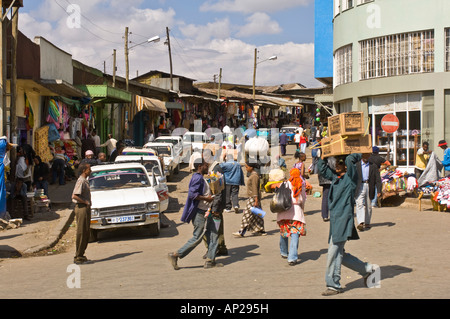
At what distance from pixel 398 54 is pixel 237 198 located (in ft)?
37.8

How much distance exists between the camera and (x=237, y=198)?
17.2 metres

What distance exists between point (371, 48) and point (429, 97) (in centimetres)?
361

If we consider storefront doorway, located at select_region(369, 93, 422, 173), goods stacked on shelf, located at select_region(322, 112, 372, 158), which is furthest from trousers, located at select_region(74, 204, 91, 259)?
storefront doorway, located at select_region(369, 93, 422, 173)

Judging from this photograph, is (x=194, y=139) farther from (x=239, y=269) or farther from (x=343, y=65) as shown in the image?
(x=239, y=269)

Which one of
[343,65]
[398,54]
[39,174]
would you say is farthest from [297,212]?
[343,65]

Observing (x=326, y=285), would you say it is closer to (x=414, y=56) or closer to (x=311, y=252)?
(x=311, y=252)

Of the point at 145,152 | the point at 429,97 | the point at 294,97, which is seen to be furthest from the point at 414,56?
the point at 294,97

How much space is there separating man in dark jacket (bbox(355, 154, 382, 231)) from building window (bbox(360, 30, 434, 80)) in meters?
11.1

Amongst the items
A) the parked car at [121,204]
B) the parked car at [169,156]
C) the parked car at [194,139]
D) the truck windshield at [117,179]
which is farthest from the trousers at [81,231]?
the parked car at [194,139]

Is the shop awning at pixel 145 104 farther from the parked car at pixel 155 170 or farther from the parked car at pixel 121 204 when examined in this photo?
the parked car at pixel 121 204

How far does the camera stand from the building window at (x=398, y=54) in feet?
78.8

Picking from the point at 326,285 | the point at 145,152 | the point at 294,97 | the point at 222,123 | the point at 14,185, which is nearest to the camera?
the point at 326,285

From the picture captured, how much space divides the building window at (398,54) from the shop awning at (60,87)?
12.1 metres

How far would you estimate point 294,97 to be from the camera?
222 feet
